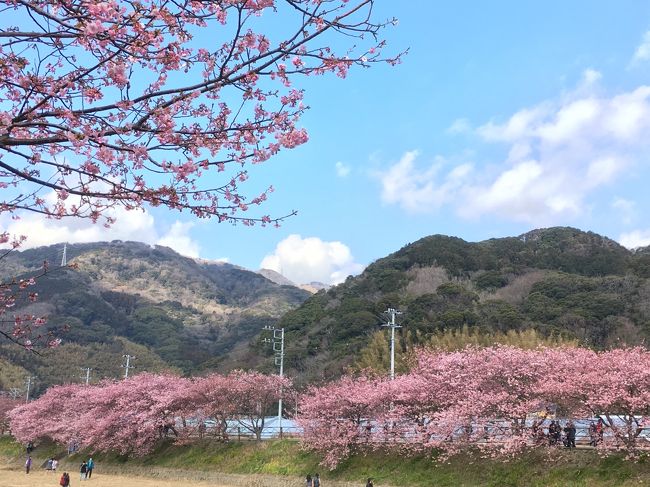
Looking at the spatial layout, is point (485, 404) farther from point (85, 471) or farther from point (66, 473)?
point (85, 471)

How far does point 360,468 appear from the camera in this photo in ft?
80.1

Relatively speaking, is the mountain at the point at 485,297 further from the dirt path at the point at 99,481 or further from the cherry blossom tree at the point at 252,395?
the dirt path at the point at 99,481

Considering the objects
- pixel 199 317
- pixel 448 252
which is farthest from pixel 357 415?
pixel 199 317

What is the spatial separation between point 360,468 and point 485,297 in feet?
146

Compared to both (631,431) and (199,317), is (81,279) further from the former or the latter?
(631,431)

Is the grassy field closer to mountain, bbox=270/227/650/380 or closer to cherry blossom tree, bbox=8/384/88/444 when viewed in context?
cherry blossom tree, bbox=8/384/88/444

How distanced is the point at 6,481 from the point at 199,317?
141m

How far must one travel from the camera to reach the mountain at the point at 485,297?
49.7m

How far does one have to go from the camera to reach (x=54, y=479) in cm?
3150

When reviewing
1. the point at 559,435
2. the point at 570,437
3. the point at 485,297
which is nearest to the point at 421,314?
the point at 485,297

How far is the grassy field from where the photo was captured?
1723cm

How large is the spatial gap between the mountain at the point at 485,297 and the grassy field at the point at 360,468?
805 inches

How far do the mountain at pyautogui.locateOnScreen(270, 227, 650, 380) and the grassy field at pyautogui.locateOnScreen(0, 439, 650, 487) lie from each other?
20449mm

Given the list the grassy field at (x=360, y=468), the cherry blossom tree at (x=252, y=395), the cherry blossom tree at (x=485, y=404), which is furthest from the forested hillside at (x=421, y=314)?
the cherry blossom tree at (x=485, y=404)
